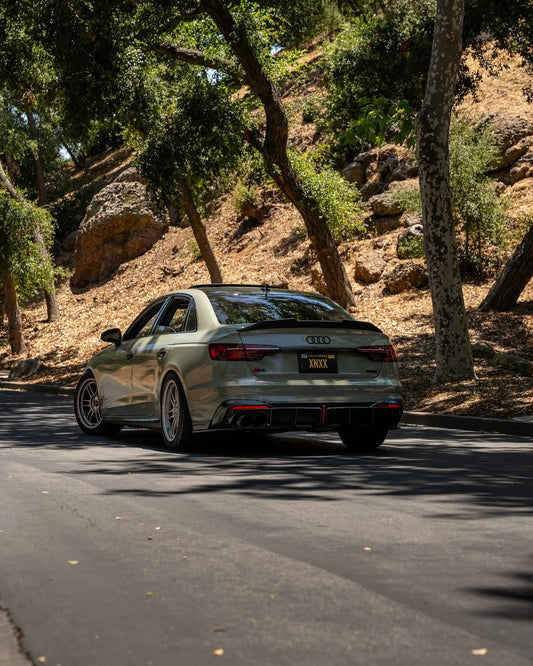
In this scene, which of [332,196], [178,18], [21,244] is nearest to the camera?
[178,18]

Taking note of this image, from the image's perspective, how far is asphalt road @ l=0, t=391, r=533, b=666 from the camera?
371 centimetres

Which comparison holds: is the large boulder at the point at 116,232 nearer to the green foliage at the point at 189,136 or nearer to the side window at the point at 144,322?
the green foliage at the point at 189,136

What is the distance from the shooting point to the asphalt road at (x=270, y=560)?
3.71 m

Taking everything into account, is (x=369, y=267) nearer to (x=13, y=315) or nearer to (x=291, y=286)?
(x=291, y=286)

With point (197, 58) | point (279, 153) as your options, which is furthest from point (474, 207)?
point (197, 58)

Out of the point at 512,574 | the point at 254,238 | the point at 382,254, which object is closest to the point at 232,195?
the point at 254,238

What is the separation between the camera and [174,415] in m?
9.76

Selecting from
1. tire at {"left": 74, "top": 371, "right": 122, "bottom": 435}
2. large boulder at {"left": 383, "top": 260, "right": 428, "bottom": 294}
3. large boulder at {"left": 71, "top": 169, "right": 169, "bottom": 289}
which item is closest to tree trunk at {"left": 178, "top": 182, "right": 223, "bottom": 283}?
large boulder at {"left": 383, "top": 260, "right": 428, "bottom": 294}

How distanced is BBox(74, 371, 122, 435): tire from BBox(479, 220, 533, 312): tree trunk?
1152 centimetres

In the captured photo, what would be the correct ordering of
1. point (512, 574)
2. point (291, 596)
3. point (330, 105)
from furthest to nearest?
point (330, 105) → point (512, 574) → point (291, 596)

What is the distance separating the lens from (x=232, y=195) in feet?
121

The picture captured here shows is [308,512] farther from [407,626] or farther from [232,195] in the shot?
[232,195]

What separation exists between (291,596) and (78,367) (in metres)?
22.3

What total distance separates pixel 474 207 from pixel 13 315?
15086 millimetres
